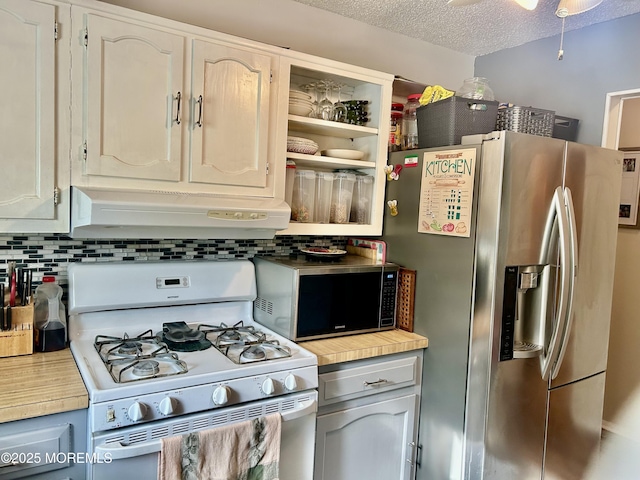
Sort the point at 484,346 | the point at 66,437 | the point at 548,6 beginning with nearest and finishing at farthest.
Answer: the point at 66,437
the point at 484,346
the point at 548,6

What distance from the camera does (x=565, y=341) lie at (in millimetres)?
1961

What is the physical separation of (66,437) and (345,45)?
7.13 feet

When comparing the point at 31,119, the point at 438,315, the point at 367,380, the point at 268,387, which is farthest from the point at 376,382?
the point at 31,119

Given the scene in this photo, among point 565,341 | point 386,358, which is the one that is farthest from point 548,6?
Answer: point 386,358

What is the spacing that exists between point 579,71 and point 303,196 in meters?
1.71

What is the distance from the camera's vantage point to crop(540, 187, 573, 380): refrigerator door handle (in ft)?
6.12

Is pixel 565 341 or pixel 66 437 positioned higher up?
pixel 565 341

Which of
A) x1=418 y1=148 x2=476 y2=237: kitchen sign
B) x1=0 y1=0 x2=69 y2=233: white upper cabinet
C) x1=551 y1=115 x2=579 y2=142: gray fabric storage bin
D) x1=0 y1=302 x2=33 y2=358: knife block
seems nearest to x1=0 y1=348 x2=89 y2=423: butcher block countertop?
x1=0 y1=302 x2=33 y2=358: knife block

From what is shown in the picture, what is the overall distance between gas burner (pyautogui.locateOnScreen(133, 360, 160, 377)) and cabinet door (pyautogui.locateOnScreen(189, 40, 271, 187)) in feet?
2.28

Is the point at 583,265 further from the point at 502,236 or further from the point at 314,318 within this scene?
the point at 314,318

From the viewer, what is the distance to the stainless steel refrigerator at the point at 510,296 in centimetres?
182

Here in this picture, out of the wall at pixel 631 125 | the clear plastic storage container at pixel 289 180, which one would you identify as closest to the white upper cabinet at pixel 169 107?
the clear plastic storage container at pixel 289 180

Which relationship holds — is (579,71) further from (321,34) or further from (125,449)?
→ (125,449)

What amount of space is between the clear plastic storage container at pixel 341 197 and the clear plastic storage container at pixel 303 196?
126 mm
